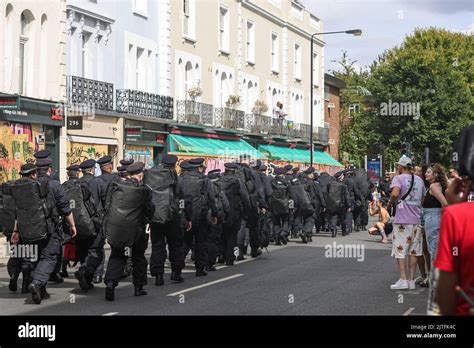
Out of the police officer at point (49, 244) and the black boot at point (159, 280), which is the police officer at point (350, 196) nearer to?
the black boot at point (159, 280)

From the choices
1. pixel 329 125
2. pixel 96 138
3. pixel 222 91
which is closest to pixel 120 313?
pixel 96 138

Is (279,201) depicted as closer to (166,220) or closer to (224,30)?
(166,220)

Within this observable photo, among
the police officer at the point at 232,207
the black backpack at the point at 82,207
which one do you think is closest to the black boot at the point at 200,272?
the police officer at the point at 232,207

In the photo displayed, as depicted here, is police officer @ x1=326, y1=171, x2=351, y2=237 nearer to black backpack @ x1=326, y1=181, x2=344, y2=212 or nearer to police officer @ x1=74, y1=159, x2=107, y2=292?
black backpack @ x1=326, y1=181, x2=344, y2=212

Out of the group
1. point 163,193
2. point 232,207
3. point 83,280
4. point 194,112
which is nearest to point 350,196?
point 232,207

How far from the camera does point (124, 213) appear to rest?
468 inches

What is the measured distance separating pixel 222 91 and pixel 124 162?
96.4ft

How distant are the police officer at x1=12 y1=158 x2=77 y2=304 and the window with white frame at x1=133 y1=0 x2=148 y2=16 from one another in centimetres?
2332

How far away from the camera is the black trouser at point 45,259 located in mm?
11750

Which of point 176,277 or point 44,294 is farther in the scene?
point 176,277

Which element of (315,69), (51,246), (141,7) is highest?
(315,69)

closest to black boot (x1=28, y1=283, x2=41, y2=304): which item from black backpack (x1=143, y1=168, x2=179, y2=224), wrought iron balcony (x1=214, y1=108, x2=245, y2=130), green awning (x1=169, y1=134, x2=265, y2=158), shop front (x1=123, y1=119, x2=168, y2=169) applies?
black backpack (x1=143, y1=168, x2=179, y2=224)

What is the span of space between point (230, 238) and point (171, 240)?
10.1 ft

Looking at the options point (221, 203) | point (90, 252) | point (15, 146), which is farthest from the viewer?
point (15, 146)
